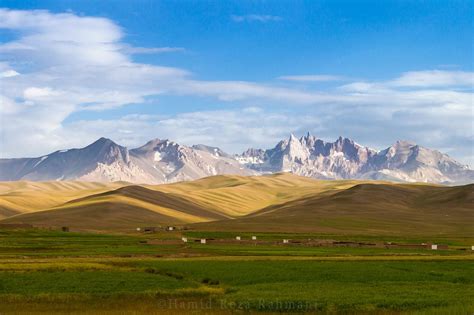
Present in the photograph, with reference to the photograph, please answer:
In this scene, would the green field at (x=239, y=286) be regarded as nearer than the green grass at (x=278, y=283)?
Yes

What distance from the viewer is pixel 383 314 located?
1848 inches

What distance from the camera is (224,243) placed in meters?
137

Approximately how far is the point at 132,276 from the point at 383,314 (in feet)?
84.3

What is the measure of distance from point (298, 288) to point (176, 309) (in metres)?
Result: 11.2

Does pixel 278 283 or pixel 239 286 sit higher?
pixel 278 283

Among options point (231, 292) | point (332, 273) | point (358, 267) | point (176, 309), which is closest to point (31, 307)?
point (176, 309)

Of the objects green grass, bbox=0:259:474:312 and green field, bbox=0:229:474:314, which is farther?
green grass, bbox=0:259:474:312

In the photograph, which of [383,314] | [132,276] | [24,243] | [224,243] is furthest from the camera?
[224,243]

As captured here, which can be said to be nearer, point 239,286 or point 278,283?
point 239,286

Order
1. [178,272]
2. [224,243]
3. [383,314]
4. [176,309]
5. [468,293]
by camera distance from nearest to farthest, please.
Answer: [383,314] → [176,309] → [468,293] → [178,272] → [224,243]

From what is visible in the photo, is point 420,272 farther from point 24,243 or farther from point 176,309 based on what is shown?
point 24,243

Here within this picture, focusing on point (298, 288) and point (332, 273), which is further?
point (332, 273)

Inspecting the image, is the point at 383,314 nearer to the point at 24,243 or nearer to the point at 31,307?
the point at 31,307

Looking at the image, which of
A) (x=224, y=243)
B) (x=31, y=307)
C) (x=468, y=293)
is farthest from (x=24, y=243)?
(x=468, y=293)
